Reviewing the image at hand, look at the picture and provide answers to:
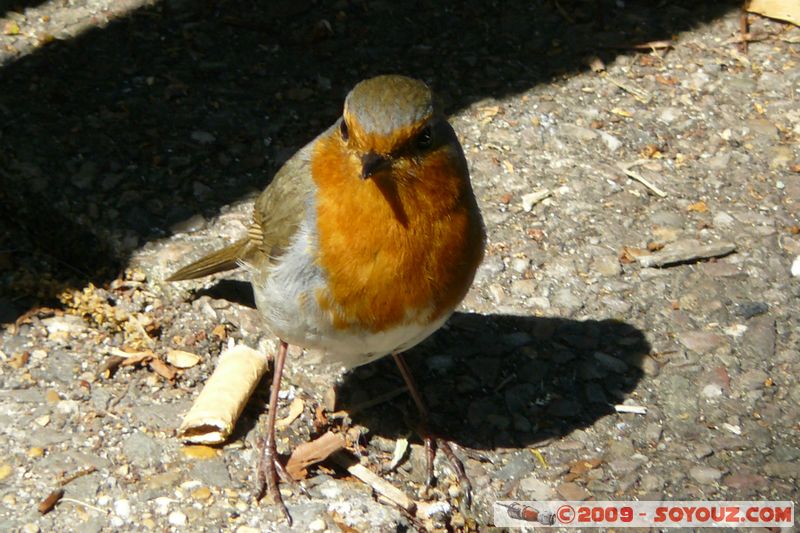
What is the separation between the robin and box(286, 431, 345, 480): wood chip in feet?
0.24

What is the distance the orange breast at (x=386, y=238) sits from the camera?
2.92 metres

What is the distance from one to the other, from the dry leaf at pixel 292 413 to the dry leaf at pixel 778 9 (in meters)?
3.25

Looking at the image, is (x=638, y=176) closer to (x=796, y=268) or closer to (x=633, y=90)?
(x=633, y=90)

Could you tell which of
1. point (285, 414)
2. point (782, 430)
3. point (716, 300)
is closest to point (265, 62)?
point (285, 414)

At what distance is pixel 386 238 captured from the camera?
9.58ft

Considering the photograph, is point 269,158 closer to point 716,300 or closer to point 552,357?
point 552,357

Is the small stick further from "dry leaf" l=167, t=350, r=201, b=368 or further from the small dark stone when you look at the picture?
"dry leaf" l=167, t=350, r=201, b=368

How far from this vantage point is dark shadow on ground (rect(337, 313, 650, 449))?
3.48m

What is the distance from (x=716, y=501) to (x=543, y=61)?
8.26 feet

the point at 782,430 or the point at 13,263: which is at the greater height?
the point at 13,263

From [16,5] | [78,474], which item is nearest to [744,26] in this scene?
[16,5]

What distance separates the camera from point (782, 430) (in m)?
3.39

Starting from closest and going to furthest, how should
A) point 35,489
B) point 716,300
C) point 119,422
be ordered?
1. point 35,489
2. point 119,422
3. point 716,300

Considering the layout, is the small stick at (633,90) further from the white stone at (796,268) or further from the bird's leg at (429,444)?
the bird's leg at (429,444)
